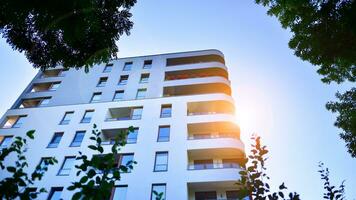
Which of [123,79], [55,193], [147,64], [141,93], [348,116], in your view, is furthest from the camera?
[147,64]

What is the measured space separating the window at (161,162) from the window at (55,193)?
751cm

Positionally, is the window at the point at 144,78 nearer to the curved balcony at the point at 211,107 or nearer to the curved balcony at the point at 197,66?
the curved balcony at the point at 197,66

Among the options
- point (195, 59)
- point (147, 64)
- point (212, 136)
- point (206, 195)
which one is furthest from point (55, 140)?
point (195, 59)

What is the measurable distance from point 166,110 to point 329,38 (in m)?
19.5

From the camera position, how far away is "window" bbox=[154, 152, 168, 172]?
20952 mm

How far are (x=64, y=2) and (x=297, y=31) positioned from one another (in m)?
6.68

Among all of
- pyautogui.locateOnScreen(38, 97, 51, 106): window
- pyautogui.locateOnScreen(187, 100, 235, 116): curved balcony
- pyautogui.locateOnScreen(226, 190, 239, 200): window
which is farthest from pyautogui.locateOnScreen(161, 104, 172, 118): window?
pyautogui.locateOnScreen(38, 97, 51, 106): window

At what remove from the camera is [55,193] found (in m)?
20.9

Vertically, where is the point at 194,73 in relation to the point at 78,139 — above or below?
above

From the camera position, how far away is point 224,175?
65.1ft

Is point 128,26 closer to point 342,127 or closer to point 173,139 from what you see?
point 342,127

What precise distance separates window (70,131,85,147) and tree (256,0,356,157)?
2055 centimetres

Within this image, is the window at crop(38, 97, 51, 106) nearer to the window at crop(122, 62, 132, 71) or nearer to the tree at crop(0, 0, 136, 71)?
the window at crop(122, 62, 132, 71)

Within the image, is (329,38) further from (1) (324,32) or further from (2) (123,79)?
(2) (123,79)
